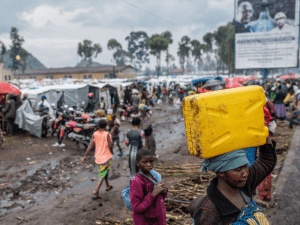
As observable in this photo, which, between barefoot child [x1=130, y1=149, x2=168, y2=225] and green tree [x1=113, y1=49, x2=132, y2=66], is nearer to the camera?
barefoot child [x1=130, y1=149, x2=168, y2=225]

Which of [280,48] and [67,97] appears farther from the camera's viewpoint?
[280,48]

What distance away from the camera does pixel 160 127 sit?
39.3 ft

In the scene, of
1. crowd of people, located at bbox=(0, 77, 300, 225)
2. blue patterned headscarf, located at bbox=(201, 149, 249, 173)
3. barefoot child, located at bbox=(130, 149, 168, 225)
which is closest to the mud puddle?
crowd of people, located at bbox=(0, 77, 300, 225)

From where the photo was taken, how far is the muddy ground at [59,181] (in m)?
4.18

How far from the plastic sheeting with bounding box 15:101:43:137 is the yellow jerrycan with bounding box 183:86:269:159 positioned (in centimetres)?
964

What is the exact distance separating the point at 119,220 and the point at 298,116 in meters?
9.26

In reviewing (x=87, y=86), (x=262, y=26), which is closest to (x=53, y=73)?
(x=87, y=86)

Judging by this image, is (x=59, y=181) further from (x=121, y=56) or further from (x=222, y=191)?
(x=121, y=56)

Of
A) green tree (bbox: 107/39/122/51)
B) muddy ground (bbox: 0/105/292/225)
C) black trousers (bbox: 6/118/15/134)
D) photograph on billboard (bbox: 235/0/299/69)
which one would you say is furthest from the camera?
green tree (bbox: 107/39/122/51)

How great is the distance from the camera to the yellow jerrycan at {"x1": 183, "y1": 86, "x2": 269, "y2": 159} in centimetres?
126

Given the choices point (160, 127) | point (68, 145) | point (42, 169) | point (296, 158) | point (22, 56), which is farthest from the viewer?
point (22, 56)

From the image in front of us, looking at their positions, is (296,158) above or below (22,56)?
below

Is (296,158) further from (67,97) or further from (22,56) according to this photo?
(22,56)

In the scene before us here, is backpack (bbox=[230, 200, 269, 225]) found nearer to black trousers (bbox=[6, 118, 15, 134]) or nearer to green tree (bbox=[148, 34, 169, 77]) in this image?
black trousers (bbox=[6, 118, 15, 134])
